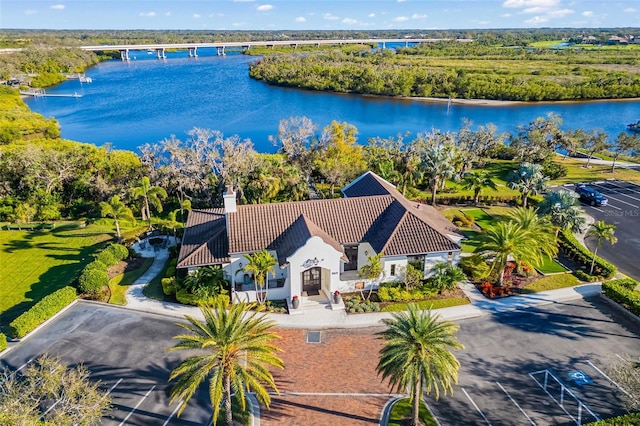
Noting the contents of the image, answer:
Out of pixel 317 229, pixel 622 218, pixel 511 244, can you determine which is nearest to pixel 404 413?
pixel 317 229

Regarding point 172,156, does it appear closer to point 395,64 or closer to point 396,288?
point 396,288

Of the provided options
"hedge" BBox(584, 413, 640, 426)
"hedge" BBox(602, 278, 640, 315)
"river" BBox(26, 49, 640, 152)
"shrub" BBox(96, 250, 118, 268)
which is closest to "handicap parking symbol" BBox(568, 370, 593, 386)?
"hedge" BBox(584, 413, 640, 426)

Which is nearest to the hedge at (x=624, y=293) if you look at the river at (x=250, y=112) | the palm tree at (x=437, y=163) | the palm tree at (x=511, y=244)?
the palm tree at (x=511, y=244)

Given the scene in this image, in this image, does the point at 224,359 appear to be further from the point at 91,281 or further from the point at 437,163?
the point at 437,163

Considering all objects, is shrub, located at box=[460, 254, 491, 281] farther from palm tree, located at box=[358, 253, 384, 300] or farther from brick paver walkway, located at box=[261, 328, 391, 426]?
brick paver walkway, located at box=[261, 328, 391, 426]

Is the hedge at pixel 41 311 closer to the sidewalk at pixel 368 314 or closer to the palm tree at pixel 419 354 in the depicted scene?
the sidewalk at pixel 368 314

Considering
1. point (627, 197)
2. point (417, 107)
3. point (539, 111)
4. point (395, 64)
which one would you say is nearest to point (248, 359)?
point (627, 197)

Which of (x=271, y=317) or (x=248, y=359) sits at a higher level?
(x=248, y=359)
